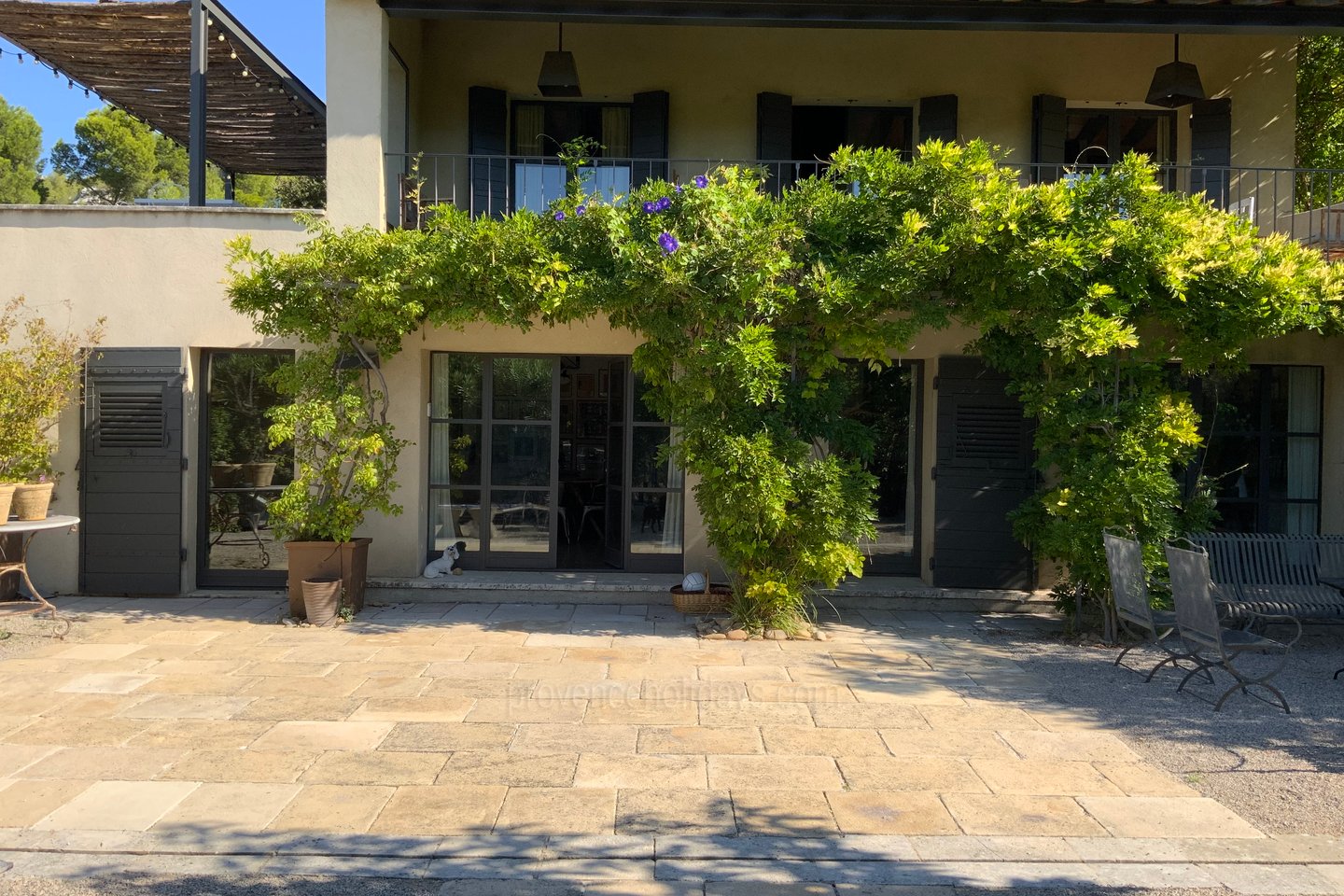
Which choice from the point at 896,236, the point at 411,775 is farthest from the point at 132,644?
the point at 896,236

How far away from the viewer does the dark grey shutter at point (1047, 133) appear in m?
10.1

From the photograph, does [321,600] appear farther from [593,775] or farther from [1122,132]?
[1122,132]

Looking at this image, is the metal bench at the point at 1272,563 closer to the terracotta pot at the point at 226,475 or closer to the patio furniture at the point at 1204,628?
the patio furniture at the point at 1204,628

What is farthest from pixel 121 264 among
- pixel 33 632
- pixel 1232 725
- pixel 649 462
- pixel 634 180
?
pixel 1232 725

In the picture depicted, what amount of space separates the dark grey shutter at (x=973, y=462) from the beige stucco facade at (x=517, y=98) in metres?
0.23

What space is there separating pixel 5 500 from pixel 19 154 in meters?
28.8

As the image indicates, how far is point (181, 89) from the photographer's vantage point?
428 inches

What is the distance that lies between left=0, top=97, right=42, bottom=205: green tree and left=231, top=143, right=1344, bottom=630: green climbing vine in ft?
88.4

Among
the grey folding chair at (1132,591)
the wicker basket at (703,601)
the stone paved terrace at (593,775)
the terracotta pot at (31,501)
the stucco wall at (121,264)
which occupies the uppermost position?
the stucco wall at (121,264)

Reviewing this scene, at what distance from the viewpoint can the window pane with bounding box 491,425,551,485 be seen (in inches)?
378

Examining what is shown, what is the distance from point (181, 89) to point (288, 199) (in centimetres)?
1558

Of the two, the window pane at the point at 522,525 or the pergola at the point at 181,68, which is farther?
the window pane at the point at 522,525

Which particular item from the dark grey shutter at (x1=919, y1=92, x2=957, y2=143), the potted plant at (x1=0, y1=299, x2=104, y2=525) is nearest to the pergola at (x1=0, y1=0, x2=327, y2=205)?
the potted plant at (x1=0, y1=299, x2=104, y2=525)

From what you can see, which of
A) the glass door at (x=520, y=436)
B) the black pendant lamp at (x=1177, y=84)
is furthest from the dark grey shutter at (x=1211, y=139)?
the glass door at (x=520, y=436)
